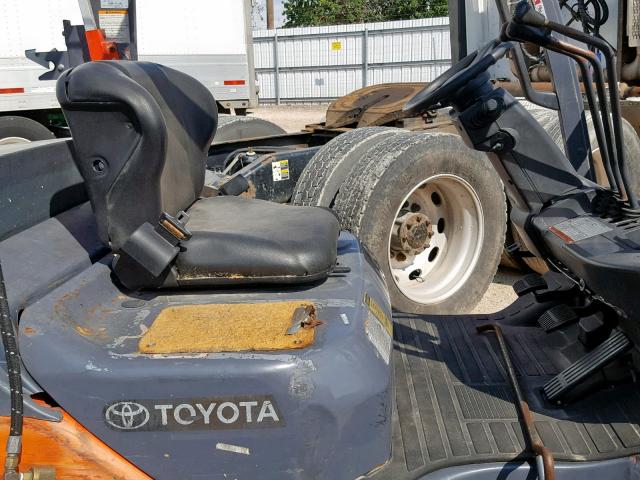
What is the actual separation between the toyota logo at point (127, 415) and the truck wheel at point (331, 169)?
6.68 feet

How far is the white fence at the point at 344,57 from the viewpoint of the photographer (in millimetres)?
19484

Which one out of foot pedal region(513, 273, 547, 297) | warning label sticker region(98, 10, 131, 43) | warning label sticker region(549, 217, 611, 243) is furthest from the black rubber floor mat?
warning label sticker region(98, 10, 131, 43)

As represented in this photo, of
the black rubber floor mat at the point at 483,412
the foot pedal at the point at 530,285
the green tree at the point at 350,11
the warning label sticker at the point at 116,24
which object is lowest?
the black rubber floor mat at the point at 483,412

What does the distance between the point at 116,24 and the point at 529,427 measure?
9.42 ft

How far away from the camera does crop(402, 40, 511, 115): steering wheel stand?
2117mm

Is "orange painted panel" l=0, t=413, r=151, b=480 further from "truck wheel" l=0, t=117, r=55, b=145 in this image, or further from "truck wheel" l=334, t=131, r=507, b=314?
"truck wheel" l=0, t=117, r=55, b=145

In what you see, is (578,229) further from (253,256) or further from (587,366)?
(253,256)

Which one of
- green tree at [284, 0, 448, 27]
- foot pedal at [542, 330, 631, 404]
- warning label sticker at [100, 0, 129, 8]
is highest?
green tree at [284, 0, 448, 27]

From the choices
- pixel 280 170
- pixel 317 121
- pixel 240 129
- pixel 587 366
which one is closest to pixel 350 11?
pixel 317 121

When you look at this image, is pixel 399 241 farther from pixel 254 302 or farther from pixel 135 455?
pixel 135 455

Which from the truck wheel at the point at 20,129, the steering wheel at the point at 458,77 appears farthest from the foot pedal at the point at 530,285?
the truck wheel at the point at 20,129

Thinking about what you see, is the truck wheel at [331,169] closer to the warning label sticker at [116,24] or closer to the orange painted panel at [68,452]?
the warning label sticker at [116,24]

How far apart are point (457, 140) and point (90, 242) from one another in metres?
2.14

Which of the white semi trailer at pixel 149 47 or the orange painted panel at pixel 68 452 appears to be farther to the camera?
the white semi trailer at pixel 149 47
